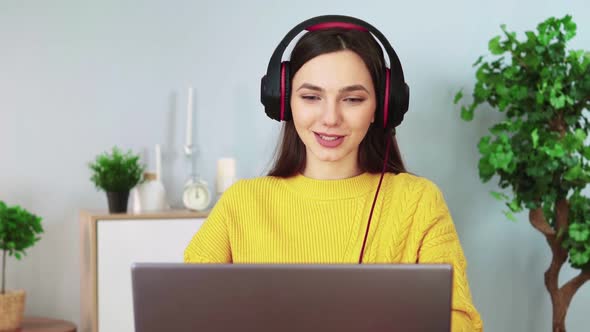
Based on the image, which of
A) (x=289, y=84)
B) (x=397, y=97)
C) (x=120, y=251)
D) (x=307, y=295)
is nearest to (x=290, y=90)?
(x=289, y=84)

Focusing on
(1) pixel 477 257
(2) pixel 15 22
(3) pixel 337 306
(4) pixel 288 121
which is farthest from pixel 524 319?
(3) pixel 337 306

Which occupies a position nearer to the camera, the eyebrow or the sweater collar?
the eyebrow

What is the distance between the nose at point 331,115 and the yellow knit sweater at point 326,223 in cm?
18

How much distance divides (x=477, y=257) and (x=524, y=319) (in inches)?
14.2

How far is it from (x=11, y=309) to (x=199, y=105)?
110cm

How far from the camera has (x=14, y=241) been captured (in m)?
2.94

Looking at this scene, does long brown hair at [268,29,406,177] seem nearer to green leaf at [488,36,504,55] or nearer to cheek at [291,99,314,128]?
cheek at [291,99,314,128]

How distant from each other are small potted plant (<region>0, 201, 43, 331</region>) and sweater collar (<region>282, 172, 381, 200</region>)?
1543 mm

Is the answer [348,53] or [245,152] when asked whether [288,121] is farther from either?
[245,152]

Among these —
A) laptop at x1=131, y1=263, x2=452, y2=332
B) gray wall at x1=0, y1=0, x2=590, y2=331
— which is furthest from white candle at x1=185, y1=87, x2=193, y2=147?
laptop at x1=131, y1=263, x2=452, y2=332

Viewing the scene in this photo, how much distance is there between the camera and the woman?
161 centimetres

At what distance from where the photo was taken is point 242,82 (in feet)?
11.2

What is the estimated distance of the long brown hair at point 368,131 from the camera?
5.41 ft

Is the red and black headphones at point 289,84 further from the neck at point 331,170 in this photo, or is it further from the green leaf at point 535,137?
the green leaf at point 535,137
